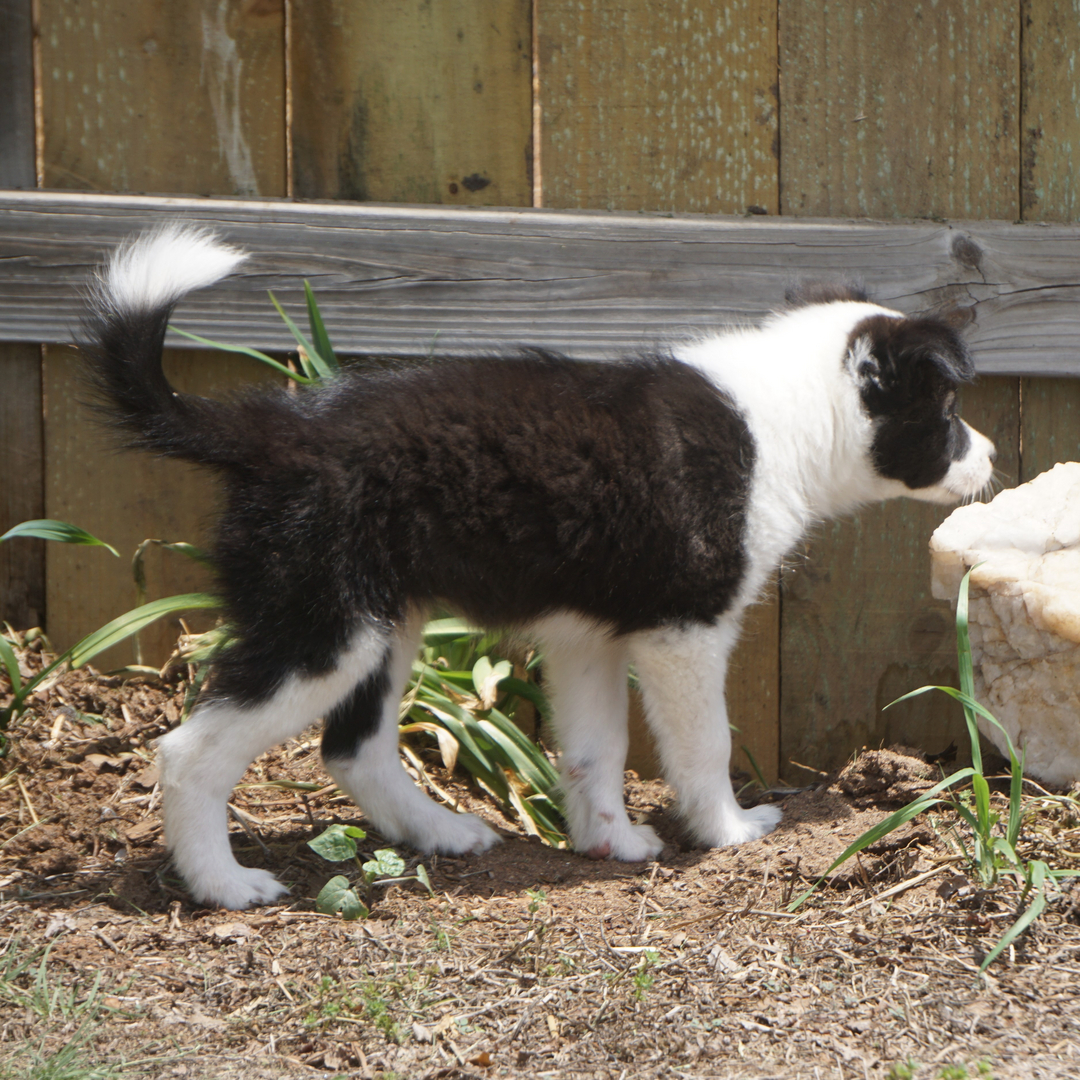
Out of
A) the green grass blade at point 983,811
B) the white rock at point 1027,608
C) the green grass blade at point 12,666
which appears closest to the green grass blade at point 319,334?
the green grass blade at point 12,666

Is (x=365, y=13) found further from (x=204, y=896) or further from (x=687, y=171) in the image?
(x=204, y=896)

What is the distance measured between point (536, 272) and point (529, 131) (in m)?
0.48

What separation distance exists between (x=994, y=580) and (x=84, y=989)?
2409 millimetres

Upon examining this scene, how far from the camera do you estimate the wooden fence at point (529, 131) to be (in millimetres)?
3439

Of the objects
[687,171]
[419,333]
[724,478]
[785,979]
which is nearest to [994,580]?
[724,478]

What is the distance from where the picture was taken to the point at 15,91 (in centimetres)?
338

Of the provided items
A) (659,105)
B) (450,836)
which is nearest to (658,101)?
(659,105)

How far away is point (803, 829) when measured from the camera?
2973 mm

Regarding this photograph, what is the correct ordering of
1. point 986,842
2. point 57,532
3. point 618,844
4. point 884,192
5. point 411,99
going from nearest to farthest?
point 986,842 → point 618,844 → point 57,532 → point 411,99 → point 884,192

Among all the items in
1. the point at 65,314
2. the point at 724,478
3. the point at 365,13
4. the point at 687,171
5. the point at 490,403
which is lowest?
the point at 724,478

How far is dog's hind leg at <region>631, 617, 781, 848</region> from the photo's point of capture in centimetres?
282

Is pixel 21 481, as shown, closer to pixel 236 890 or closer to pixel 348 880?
pixel 236 890

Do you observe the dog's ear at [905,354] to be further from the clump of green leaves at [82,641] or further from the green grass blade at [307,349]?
the clump of green leaves at [82,641]

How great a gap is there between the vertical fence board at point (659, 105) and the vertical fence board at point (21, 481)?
175cm
